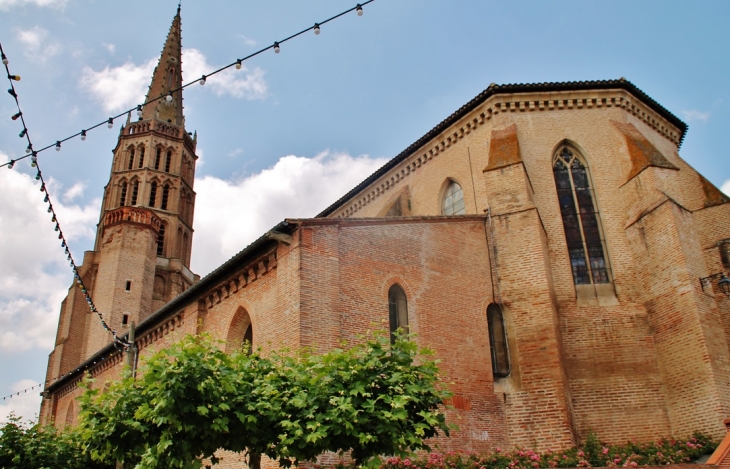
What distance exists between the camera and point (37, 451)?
13180mm

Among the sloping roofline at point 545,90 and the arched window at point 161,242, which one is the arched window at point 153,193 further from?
the sloping roofline at point 545,90

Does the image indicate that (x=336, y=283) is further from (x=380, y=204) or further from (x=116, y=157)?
(x=116, y=157)

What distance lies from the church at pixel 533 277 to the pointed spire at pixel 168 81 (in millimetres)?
30492

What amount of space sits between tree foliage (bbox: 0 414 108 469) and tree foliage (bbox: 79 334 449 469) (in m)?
4.14

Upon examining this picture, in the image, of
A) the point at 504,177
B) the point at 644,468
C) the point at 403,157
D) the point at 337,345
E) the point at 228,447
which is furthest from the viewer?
the point at 403,157

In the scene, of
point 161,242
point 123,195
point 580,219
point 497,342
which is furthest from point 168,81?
point 497,342

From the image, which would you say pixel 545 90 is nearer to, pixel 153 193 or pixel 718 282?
pixel 718 282

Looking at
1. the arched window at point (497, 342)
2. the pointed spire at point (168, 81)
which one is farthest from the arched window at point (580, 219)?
the pointed spire at point (168, 81)

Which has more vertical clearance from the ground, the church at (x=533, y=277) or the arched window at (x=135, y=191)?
the arched window at (x=135, y=191)

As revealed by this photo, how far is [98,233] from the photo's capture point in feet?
141

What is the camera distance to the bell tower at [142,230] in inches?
1368

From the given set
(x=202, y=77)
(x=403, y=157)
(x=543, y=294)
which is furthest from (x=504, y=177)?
(x=202, y=77)

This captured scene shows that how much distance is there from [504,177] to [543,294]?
311 cm

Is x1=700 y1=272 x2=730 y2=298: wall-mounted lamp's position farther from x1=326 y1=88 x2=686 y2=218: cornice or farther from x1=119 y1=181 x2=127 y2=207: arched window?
x1=119 y1=181 x2=127 y2=207: arched window
